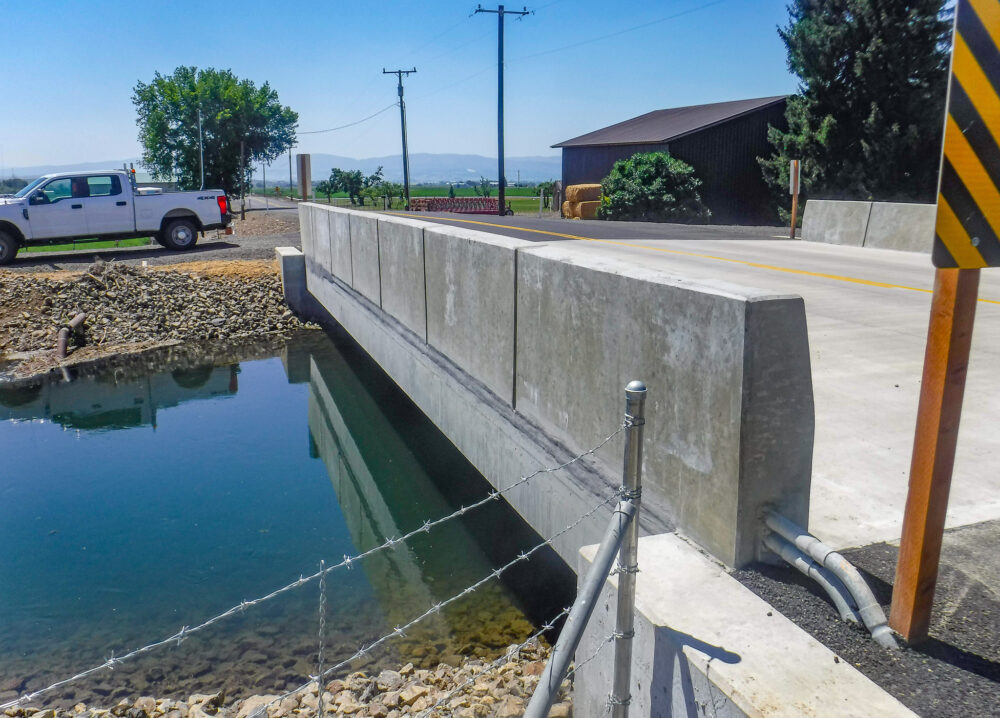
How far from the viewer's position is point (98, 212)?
2122cm

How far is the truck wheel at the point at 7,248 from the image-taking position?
20.4 meters

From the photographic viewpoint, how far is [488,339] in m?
6.27

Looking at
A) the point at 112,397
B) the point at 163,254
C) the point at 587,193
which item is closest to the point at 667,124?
the point at 587,193

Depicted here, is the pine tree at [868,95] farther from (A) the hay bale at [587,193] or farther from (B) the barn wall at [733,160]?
(A) the hay bale at [587,193]

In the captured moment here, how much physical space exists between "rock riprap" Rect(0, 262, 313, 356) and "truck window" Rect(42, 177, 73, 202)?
314cm

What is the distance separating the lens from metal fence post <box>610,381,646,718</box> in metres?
2.61

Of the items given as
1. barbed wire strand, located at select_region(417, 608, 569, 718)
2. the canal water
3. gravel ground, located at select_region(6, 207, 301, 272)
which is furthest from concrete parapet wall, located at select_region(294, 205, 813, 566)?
gravel ground, located at select_region(6, 207, 301, 272)

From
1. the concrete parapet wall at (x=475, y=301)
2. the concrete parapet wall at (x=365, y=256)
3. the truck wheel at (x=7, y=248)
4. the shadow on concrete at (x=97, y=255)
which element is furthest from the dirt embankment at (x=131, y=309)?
the concrete parapet wall at (x=475, y=301)

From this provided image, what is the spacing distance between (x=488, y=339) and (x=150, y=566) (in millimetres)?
3604

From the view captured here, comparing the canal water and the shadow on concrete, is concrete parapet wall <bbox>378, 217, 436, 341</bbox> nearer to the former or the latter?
the canal water

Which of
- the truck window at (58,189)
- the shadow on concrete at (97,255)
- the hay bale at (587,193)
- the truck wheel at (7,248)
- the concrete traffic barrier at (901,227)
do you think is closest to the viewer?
the concrete traffic barrier at (901,227)

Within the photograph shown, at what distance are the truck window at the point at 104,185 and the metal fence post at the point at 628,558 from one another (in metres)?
22.1

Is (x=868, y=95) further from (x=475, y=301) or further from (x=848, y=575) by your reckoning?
(x=848, y=575)

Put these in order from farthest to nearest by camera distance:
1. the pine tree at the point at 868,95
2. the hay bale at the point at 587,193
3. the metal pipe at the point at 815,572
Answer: the hay bale at the point at 587,193 < the pine tree at the point at 868,95 < the metal pipe at the point at 815,572
